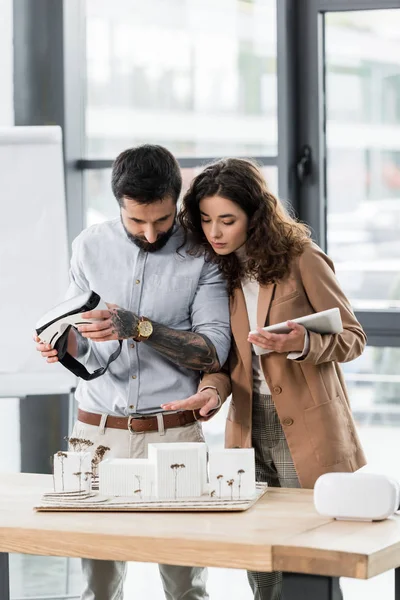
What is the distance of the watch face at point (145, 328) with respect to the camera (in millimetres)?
2674

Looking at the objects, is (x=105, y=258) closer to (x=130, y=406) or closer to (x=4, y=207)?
(x=130, y=406)

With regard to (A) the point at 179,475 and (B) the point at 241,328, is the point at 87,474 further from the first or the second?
(B) the point at 241,328

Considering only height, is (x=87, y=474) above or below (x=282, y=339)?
below

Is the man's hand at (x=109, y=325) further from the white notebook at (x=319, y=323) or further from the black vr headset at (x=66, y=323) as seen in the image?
the white notebook at (x=319, y=323)

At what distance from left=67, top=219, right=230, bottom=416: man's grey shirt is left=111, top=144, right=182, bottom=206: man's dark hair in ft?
0.68

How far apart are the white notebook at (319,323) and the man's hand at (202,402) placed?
0.59 ft

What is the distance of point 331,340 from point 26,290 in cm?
168

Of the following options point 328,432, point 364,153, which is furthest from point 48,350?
point 364,153

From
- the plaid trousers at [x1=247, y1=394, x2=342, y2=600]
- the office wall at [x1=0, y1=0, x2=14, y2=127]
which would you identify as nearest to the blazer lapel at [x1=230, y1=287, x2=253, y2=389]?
the plaid trousers at [x1=247, y1=394, x2=342, y2=600]

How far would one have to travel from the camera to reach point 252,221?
2.76m

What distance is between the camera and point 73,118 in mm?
4465

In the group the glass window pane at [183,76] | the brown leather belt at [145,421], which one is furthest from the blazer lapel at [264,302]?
the glass window pane at [183,76]

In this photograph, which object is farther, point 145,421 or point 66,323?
point 145,421

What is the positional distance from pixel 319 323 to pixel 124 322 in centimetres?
52
